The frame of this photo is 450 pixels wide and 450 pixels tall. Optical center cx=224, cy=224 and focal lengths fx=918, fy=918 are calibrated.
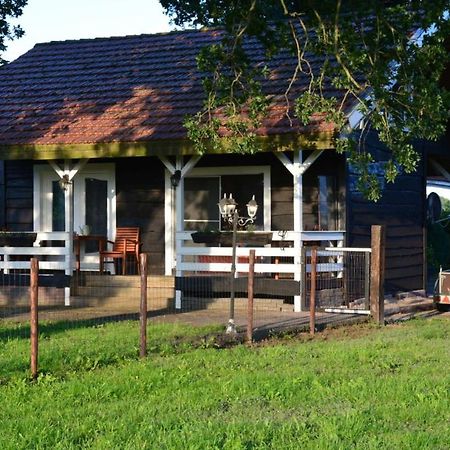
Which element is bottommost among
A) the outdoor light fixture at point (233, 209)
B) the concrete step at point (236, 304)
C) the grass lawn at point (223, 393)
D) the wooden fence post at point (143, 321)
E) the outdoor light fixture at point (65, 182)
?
the grass lawn at point (223, 393)

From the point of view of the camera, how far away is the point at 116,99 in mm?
17875

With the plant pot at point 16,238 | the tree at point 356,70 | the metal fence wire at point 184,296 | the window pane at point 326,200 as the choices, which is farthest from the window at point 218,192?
the plant pot at point 16,238

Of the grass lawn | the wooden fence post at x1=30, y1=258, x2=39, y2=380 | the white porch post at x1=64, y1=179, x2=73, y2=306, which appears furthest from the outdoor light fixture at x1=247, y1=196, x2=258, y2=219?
the wooden fence post at x1=30, y1=258, x2=39, y2=380

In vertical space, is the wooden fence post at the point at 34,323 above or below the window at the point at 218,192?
below

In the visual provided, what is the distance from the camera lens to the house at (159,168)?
52.5 feet

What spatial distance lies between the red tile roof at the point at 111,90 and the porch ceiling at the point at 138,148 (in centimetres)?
10

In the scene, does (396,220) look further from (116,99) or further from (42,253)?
(42,253)

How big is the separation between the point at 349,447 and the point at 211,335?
570 cm

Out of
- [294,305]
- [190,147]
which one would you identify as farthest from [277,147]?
[294,305]

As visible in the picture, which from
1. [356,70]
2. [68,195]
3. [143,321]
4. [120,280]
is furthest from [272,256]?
[143,321]

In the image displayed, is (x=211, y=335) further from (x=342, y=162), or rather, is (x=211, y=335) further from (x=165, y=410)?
(x=342, y=162)

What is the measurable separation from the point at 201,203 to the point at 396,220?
400cm

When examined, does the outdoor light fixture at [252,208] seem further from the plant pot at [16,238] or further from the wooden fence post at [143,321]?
the wooden fence post at [143,321]

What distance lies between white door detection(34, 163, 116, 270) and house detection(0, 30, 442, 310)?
20 millimetres
